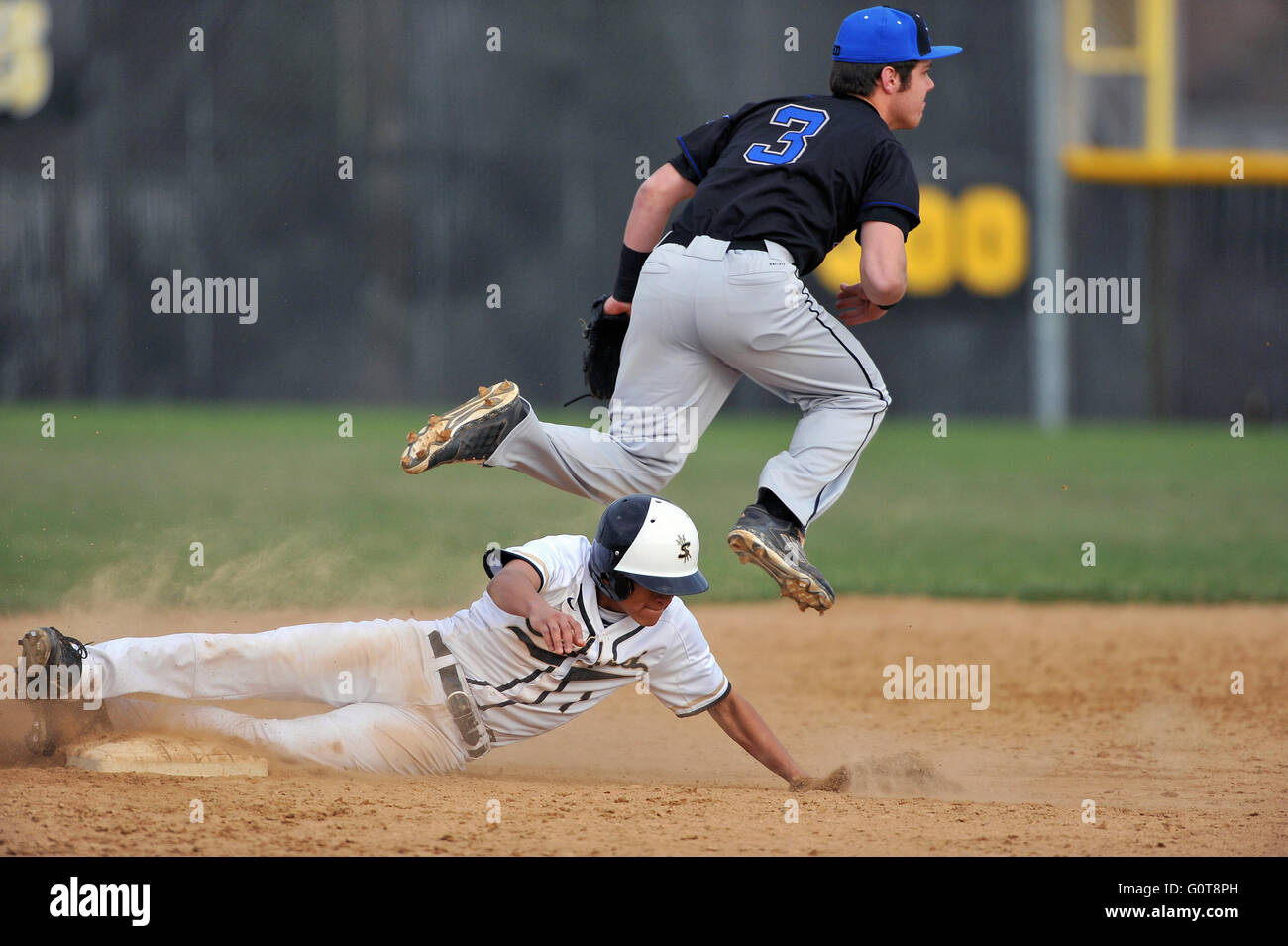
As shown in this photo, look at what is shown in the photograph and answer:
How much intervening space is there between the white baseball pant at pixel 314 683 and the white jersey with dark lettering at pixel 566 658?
16 cm

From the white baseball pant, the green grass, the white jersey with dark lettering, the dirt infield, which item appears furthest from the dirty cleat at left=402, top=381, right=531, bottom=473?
the green grass

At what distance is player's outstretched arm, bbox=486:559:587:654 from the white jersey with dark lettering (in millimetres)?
64

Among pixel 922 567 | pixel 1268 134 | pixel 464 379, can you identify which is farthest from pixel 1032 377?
pixel 922 567

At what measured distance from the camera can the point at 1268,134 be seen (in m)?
19.0

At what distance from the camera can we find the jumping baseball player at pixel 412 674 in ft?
15.1

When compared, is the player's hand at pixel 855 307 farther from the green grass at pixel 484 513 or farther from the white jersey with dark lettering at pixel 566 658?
the green grass at pixel 484 513

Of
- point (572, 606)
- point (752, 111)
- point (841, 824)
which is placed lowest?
point (841, 824)

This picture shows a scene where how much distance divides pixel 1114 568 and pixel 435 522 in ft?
16.0

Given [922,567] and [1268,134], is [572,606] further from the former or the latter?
[1268,134]

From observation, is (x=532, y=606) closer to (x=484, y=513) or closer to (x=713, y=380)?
(x=713, y=380)

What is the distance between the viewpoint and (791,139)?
470 centimetres

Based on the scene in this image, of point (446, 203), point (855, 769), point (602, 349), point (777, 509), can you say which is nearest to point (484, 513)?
point (602, 349)

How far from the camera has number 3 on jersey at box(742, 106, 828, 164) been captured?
4.66 metres

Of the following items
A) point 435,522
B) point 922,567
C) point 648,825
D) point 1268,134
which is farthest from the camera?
point 1268,134
